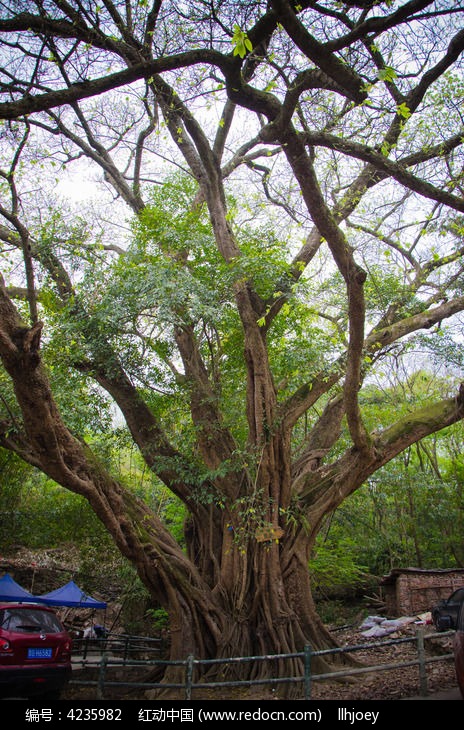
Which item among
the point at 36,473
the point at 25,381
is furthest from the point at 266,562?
the point at 36,473

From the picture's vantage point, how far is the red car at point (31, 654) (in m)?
5.48

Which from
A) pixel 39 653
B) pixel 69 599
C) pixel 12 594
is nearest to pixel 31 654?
pixel 39 653

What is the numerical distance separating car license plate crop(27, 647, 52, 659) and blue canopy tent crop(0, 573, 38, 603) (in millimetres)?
5481

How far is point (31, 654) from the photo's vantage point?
18.7 feet

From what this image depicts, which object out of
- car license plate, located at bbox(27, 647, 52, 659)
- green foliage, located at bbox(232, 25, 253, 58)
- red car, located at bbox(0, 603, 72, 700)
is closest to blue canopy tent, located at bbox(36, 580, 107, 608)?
red car, located at bbox(0, 603, 72, 700)

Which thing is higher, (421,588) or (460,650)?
(460,650)

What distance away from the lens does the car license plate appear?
569 cm

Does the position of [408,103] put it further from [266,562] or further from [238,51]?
[266,562]

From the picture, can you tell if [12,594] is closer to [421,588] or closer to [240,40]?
[421,588]

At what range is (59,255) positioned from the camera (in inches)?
341

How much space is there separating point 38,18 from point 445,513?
15.1 meters

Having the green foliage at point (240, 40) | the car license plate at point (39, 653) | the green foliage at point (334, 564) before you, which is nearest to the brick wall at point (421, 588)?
the green foliage at point (334, 564)

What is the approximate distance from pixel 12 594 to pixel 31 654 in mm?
5902

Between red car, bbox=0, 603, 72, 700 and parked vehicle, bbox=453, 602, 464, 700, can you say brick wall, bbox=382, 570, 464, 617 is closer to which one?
red car, bbox=0, 603, 72, 700
